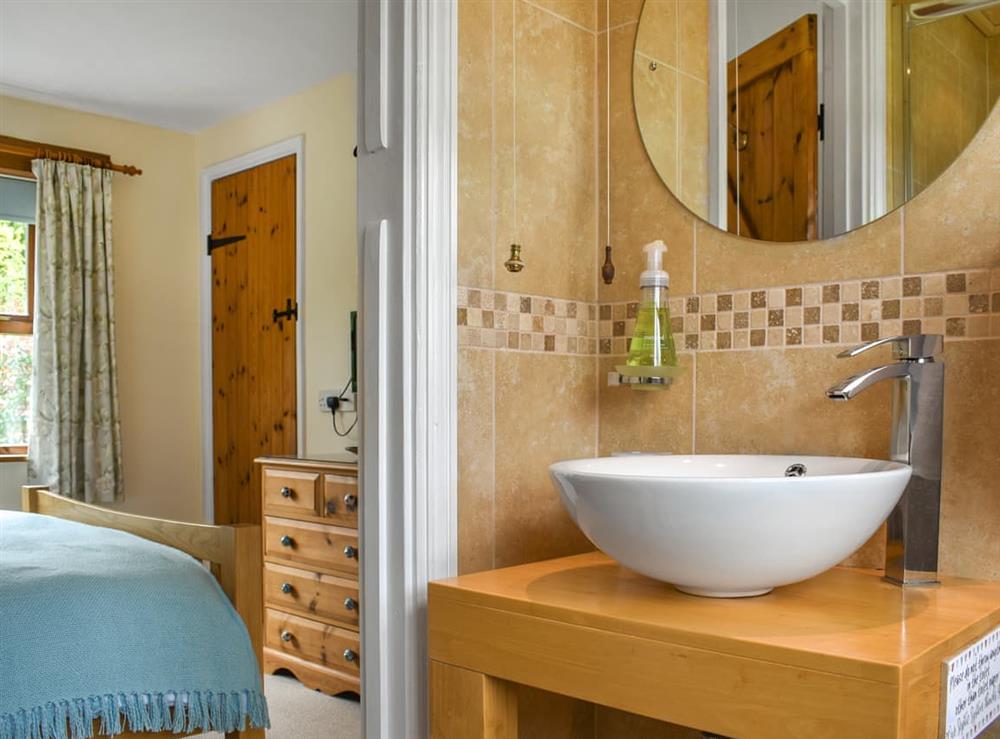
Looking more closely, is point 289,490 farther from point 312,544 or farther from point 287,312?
point 287,312

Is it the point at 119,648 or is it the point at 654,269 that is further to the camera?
the point at 119,648

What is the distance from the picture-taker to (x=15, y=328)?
4324mm

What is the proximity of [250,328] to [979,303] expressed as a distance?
3.76 meters

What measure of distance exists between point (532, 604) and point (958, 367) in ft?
2.37

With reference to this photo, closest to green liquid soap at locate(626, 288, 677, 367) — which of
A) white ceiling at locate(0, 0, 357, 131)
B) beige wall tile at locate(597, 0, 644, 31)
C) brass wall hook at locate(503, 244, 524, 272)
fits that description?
brass wall hook at locate(503, 244, 524, 272)

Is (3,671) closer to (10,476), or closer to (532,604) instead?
(532,604)

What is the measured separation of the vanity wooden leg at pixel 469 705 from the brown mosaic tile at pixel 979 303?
2.86 ft

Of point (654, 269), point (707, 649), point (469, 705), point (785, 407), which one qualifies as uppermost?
point (654, 269)

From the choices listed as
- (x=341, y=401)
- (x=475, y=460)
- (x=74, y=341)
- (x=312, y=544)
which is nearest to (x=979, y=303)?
(x=475, y=460)

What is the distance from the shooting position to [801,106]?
5.01 feet

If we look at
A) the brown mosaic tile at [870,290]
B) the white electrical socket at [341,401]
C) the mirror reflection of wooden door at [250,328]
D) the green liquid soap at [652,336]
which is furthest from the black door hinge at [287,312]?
the brown mosaic tile at [870,290]

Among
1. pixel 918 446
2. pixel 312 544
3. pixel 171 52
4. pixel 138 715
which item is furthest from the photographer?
pixel 171 52

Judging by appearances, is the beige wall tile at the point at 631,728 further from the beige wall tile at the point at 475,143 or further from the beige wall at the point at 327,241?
the beige wall at the point at 327,241

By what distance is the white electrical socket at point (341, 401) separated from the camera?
392cm
